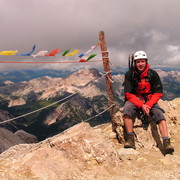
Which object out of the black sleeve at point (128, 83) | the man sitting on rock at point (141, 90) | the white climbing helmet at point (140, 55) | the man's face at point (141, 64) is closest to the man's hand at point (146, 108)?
the man sitting on rock at point (141, 90)

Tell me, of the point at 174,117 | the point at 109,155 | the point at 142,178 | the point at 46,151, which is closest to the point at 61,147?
the point at 46,151

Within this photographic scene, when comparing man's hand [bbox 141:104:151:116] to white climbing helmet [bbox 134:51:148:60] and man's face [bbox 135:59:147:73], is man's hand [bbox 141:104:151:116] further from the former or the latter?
white climbing helmet [bbox 134:51:148:60]

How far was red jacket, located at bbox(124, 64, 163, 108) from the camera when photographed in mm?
7516

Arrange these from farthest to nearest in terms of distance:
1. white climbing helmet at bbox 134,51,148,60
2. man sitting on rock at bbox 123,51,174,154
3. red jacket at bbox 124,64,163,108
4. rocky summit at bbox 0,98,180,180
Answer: red jacket at bbox 124,64,163,108 → white climbing helmet at bbox 134,51,148,60 → man sitting on rock at bbox 123,51,174,154 → rocky summit at bbox 0,98,180,180

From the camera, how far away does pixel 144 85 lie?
7598 mm

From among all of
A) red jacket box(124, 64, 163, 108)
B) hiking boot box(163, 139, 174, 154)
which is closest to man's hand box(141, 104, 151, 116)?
red jacket box(124, 64, 163, 108)

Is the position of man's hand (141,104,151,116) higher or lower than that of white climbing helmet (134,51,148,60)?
lower

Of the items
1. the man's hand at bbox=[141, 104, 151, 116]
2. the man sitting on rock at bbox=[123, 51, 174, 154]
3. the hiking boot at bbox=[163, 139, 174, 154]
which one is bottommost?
the hiking boot at bbox=[163, 139, 174, 154]

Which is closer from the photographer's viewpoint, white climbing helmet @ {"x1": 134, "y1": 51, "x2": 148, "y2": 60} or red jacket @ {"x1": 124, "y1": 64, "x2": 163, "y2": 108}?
white climbing helmet @ {"x1": 134, "y1": 51, "x2": 148, "y2": 60}

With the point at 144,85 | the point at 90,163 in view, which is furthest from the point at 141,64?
the point at 90,163

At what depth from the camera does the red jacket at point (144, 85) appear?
24.7 ft

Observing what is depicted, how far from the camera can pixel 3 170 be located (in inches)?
202

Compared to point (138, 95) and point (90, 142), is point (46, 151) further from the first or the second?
point (138, 95)

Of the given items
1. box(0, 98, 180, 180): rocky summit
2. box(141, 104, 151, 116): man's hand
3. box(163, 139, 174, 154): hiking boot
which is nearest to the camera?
box(0, 98, 180, 180): rocky summit
